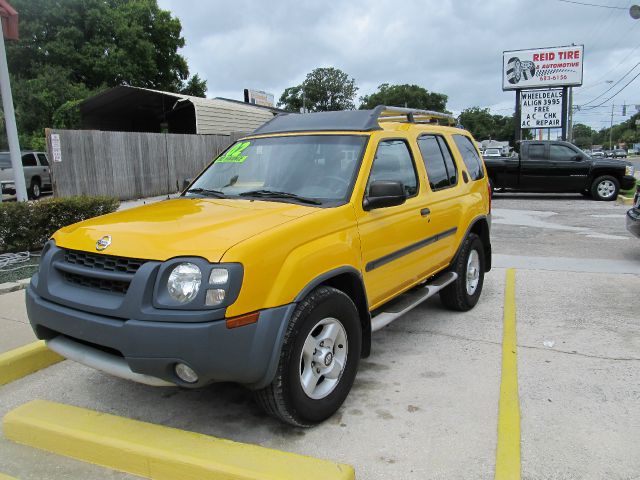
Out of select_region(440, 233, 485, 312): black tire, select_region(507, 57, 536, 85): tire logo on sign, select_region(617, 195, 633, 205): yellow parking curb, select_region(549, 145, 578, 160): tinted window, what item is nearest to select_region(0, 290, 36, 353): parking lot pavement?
select_region(440, 233, 485, 312): black tire

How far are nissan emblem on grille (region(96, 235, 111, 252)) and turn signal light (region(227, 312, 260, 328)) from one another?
2.94 feet

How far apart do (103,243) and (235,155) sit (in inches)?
68.4

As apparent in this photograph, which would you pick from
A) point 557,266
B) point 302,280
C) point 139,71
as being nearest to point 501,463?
point 302,280

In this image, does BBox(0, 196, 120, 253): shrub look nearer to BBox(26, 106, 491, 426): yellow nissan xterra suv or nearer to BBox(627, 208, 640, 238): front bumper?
BBox(26, 106, 491, 426): yellow nissan xterra suv

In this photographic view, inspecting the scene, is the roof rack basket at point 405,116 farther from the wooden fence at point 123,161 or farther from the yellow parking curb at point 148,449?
the wooden fence at point 123,161

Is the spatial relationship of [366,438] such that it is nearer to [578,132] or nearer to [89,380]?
[89,380]

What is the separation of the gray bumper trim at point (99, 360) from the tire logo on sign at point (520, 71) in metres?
28.1

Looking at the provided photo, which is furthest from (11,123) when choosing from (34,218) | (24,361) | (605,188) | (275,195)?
(605,188)

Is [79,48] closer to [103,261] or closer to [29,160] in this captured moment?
[29,160]

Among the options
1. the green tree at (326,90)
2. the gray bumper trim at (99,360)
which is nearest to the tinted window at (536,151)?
the gray bumper trim at (99,360)

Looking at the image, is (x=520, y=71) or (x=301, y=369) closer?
(x=301, y=369)

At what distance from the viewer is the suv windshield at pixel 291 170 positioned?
12.5ft

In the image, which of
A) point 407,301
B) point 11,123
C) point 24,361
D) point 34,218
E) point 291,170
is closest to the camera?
point 291,170

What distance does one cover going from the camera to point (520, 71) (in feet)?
89.7
